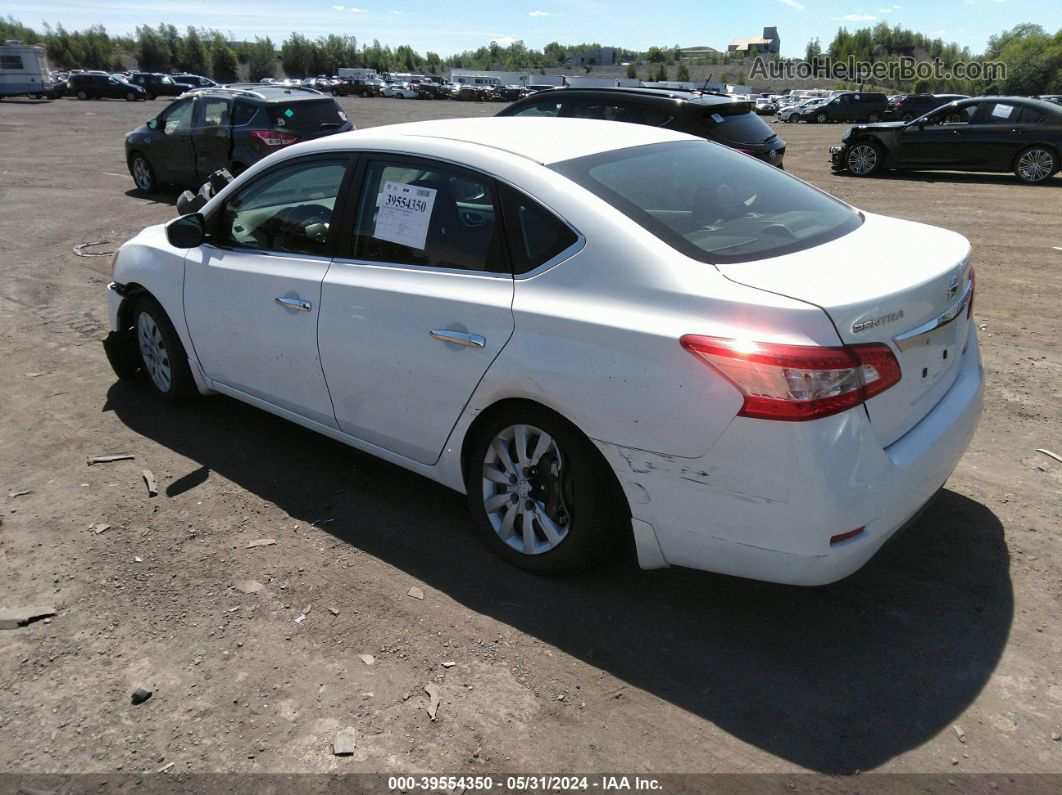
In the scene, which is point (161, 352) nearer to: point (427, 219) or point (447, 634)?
point (427, 219)

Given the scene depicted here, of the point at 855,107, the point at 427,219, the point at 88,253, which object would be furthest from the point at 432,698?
the point at 855,107

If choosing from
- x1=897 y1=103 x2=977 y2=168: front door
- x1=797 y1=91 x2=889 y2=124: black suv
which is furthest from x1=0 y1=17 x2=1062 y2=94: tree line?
x1=897 y1=103 x2=977 y2=168: front door

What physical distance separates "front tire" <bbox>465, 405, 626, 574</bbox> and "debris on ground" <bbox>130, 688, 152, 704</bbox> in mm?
1407

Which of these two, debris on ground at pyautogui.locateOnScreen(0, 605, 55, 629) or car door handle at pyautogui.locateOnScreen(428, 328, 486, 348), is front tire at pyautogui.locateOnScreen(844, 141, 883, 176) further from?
debris on ground at pyautogui.locateOnScreen(0, 605, 55, 629)

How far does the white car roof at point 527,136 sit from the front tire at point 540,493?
112 cm

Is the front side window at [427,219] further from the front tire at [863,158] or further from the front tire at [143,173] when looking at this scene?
the front tire at [863,158]

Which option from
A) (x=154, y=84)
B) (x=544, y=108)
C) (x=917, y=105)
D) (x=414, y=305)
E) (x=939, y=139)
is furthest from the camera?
(x=154, y=84)

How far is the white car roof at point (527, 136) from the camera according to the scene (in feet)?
11.8

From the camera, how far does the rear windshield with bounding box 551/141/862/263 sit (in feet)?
10.4

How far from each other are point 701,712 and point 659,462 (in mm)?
829

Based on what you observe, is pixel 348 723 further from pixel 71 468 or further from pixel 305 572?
pixel 71 468

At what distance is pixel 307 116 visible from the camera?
12.4m

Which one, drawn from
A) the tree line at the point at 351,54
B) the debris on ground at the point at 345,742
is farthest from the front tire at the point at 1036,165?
the tree line at the point at 351,54

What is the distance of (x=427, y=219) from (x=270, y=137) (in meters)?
9.42
